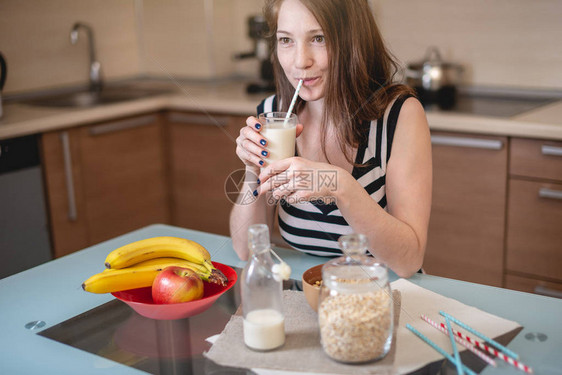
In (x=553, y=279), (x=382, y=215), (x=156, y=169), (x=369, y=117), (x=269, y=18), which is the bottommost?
(x=553, y=279)

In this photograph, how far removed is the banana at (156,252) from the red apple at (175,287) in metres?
0.08

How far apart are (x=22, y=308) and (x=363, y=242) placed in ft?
2.21

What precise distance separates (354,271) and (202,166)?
2.15m

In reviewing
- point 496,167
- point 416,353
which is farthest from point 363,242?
point 496,167

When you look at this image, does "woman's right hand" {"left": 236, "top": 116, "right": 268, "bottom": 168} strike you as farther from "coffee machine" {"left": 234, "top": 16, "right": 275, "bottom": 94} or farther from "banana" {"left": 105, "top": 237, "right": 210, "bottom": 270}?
"coffee machine" {"left": 234, "top": 16, "right": 275, "bottom": 94}

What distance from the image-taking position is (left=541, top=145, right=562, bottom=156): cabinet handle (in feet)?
6.91

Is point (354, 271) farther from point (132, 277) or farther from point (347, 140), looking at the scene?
point (347, 140)

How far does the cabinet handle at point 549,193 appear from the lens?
2.12 meters

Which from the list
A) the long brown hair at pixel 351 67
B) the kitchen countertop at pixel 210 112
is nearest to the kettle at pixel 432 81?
the kitchen countertop at pixel 210 112

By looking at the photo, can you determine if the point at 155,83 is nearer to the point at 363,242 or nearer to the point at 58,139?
the point at 58,139

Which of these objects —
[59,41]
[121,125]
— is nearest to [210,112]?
[121,125]

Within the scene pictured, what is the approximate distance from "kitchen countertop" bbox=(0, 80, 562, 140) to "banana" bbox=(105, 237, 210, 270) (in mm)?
1389

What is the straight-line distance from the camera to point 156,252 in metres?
1.21

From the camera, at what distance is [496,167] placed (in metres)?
2.25
